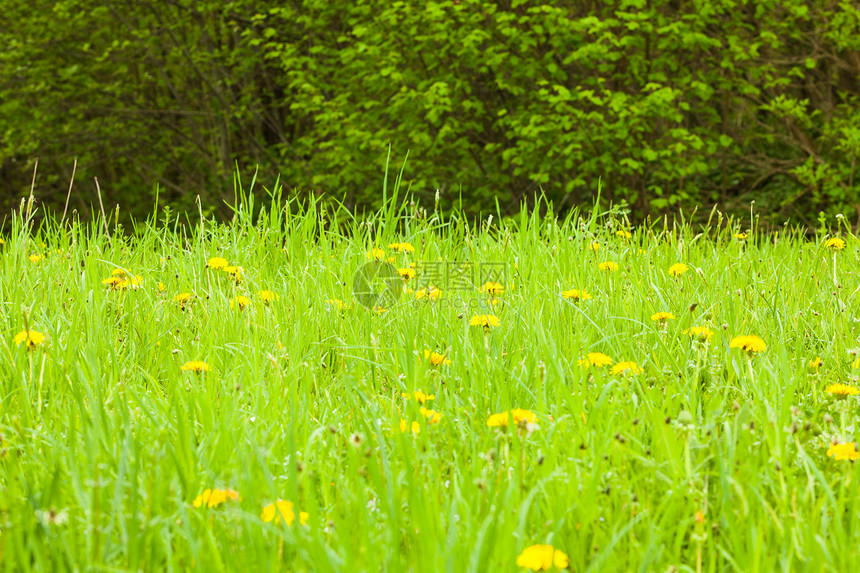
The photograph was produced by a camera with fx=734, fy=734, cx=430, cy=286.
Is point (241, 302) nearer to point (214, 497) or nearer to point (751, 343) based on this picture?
point (214, 497)

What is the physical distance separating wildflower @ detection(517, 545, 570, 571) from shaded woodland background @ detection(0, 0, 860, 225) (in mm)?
4874

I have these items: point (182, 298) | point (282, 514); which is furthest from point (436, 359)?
point (182, 298)

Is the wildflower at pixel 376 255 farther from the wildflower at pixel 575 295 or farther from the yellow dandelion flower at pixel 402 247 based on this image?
the wildflower at pixel 575 295

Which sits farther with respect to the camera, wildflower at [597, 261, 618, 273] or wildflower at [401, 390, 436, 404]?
wildflower at [597, 261, 618, 273]

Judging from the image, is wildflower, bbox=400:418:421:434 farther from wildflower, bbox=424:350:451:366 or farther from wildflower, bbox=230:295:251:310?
wildflower, bbox=230:295:251:310

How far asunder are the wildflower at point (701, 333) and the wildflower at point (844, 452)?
501mm

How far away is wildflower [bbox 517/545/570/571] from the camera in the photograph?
1.06m

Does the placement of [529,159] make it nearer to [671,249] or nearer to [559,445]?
[671,249]

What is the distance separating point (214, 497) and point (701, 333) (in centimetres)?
128

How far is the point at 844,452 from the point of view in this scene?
1.38m

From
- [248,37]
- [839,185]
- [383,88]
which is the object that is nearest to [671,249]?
[839,185]

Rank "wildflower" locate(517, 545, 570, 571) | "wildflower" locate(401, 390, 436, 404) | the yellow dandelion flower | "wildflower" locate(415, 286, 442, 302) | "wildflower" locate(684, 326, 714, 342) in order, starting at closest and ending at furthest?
1. "wildflower" locate(517, 545, 570, 571)
2. "wildflower" locate(401, 390, 436, 404)
3. "wildflower" locate(684, 326, 714, 342)
4. "wildflower" locate(415, 286, 442, 302)
5. the yellow dandelion flower

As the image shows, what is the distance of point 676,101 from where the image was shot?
7992 millimetres

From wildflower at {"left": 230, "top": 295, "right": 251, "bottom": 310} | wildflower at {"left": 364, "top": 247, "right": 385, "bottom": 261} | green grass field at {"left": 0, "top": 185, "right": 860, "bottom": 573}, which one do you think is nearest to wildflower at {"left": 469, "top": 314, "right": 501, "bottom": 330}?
green grass field at {"left": 0, "top": 185, "right": 860, "bottom": 573}
